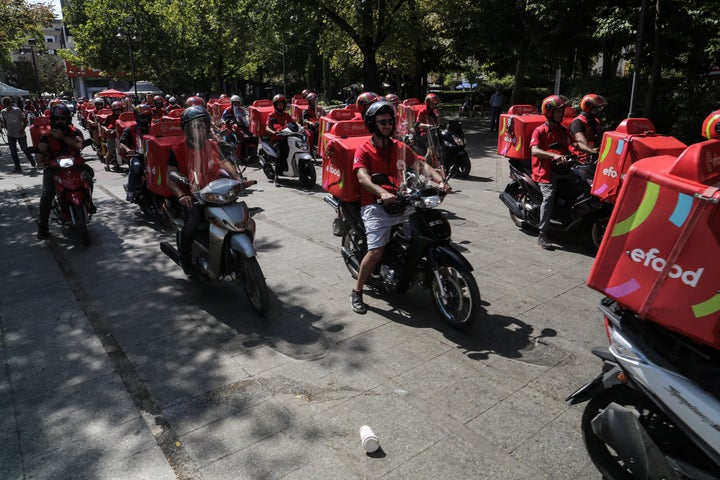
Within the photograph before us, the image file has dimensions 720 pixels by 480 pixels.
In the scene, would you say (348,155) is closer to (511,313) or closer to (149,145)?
(511,313)

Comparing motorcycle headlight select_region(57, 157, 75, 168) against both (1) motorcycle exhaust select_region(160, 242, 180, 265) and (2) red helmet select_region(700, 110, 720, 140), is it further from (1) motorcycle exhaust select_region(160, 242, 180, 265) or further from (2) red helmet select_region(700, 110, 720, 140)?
(2) red helmet select_region(700, 110, 720, 140)

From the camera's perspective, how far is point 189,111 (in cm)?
522

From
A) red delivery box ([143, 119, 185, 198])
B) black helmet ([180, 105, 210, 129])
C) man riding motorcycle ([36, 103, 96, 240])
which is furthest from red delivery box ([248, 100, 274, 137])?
black helmet ([180, 105, 210, 129])

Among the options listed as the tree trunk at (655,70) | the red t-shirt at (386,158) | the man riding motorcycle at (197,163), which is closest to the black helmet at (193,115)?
the man riding motorcycle at (197,163)

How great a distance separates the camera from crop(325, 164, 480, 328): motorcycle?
439 centimetres

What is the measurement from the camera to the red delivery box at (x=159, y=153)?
7.16 m

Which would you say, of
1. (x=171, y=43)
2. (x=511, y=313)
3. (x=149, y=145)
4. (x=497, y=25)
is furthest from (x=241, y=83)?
(x=511, y=313)

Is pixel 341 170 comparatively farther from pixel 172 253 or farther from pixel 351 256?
pixel 172 253

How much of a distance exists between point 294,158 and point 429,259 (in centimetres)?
729

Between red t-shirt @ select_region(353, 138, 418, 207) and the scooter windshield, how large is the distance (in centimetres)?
153

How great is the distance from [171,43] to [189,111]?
3558 centimetres

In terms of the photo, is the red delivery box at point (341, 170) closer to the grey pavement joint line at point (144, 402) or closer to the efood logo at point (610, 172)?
the grey pavement joint line at point (144, 402)

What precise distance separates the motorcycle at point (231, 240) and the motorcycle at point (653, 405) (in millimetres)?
2882

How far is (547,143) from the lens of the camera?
6836mm
